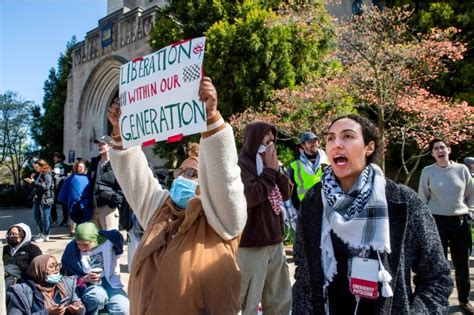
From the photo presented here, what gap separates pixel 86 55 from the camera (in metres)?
21.6

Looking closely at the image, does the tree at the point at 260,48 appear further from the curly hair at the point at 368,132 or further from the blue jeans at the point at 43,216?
the curly hair at the point at 368,132

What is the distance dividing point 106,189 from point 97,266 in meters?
2.13

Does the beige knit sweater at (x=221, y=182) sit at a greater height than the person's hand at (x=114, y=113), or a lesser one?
→ lesser

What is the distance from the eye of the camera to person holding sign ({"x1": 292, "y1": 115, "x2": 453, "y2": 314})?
1.81m

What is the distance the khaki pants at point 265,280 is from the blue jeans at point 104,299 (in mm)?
1269

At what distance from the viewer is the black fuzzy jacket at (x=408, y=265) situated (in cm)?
181

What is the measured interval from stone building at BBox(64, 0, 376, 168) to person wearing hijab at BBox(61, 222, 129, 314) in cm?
1508

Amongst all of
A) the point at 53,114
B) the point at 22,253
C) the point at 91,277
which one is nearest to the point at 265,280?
the point at 91,277

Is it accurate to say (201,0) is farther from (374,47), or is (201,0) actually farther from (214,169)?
(214,169)

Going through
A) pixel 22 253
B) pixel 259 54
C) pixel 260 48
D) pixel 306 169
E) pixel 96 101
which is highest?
pixel 96 101

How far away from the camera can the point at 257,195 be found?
349cm

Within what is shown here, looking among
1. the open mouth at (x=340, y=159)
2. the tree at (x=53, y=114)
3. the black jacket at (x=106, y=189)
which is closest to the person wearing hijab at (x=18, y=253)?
the black jacket at (x=106, y=189)

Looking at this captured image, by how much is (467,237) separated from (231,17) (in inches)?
432

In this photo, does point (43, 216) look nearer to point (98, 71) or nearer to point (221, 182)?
point (221, 182)
